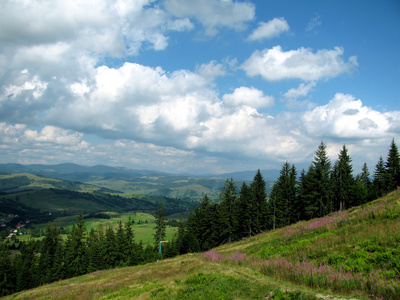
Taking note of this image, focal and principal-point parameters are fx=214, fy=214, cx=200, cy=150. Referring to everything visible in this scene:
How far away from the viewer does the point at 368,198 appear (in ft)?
201

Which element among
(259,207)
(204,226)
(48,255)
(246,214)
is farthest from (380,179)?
(48,255)

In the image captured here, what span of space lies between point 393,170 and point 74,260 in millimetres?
96237

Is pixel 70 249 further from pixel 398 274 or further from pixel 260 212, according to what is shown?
pixel 398 274

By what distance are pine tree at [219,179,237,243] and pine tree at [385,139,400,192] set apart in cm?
4209

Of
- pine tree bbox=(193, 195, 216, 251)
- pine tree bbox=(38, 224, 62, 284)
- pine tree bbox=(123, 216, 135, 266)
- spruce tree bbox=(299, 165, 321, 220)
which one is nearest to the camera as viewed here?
spruce tree bbox=(299, 165, 321, 220)

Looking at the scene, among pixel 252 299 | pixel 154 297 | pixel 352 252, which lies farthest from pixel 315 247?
pixel 154 297

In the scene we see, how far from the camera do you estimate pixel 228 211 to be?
56406 millimetres

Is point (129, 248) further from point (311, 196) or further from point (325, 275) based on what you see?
point (325, 275)

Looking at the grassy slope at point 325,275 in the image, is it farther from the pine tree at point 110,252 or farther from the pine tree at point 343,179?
the pine tree at point 110,252

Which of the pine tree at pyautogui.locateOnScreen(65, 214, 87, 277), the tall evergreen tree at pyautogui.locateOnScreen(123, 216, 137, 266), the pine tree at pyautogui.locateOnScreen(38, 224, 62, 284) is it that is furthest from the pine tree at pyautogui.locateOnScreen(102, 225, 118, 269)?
the pine tree at pyautogui.locateOnScreen(38, 224, 62, 284)

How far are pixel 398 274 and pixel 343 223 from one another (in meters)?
10.9

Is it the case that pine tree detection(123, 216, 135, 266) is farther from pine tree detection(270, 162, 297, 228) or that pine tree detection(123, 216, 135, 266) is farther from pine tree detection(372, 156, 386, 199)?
pine tree detection(372, 156, 386, 199)

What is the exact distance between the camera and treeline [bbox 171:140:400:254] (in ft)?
173

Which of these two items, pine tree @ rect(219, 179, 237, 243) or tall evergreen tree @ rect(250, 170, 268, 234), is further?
tall evergreen tree @ rect(250, 170, 268, 234)
